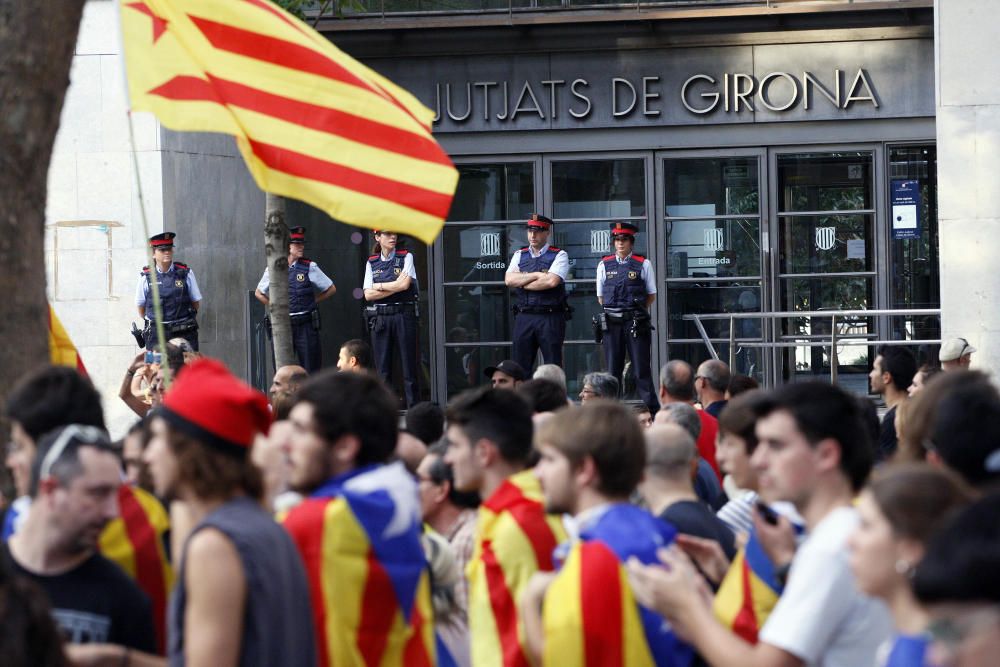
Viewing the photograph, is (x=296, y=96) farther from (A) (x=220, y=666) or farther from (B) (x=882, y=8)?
(B) (x=882, y=8)

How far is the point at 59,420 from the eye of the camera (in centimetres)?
388

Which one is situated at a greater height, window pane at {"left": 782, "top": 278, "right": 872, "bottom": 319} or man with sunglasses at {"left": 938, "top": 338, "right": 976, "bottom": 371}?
window pane at {"left": 782, "top": 278, "right": 872, "bottom": 319}

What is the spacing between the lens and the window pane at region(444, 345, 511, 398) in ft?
59.7

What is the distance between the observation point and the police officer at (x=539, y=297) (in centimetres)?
1577

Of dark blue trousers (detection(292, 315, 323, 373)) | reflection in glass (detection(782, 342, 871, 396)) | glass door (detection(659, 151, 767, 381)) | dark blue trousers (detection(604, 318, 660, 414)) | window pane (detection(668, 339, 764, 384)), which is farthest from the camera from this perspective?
glass door (detection(659, 151, 767, 381))

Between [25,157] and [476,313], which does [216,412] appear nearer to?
[25,157]

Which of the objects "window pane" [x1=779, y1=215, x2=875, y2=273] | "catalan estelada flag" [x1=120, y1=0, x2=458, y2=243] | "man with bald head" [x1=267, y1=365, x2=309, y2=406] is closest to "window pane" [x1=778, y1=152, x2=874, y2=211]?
"window pane" [x1=779, y1=215, x2=875, y2=273]

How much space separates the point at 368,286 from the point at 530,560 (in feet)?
39.5

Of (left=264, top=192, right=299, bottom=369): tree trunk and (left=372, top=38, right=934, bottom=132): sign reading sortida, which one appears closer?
(left=264, top=192, right=299, bottom=369): tree trunk

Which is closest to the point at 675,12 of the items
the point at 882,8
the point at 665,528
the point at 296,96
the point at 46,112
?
the point at 882,8

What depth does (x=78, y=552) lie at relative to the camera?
11.3 ft

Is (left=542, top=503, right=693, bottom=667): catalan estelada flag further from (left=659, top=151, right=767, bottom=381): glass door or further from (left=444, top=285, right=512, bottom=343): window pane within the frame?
(left=444, top=285, right=512, bottom=343): window pane

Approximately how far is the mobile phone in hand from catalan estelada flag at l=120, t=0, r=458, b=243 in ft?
8.87

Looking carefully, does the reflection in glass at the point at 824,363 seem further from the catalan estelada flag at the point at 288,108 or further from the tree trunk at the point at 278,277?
the catalan estelada flag at the point at 288,108
